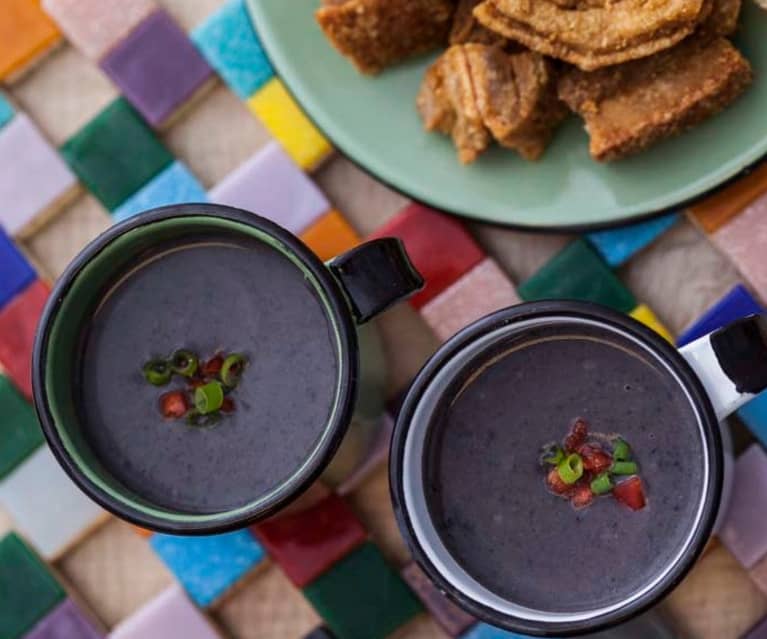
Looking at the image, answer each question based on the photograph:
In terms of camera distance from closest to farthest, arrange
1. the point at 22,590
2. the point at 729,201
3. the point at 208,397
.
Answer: the point at 208,397, the point at 729,201, the point at 22,590

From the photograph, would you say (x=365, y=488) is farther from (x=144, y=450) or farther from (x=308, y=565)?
(x=144, y=450)

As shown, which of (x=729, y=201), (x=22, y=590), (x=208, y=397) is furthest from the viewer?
(x=22, y=590)

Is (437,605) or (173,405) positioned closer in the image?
(173,405)

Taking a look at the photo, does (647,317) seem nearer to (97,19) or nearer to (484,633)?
(484,633)

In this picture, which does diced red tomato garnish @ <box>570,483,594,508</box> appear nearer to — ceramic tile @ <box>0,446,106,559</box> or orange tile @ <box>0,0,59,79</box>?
ceramic tile @ <box>0,446,106,559</box>

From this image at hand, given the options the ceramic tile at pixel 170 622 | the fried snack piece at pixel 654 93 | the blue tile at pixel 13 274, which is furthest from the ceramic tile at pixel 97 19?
the ceramic tile at pixel 170 622

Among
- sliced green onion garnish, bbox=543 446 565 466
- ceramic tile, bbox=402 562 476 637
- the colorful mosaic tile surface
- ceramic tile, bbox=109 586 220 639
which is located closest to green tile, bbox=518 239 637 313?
the colorful mosaic tile surface

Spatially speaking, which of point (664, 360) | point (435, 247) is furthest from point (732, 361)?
point (435, 247)
